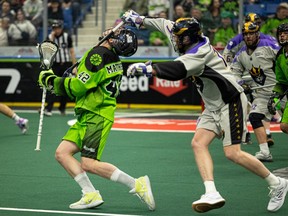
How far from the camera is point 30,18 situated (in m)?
19.2

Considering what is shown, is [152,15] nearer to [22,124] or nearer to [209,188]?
[22,124]

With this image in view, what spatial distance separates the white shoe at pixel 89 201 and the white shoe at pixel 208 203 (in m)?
0.86

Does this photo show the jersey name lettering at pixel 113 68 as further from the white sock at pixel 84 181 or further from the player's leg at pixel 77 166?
the white sock at pixel 84 181

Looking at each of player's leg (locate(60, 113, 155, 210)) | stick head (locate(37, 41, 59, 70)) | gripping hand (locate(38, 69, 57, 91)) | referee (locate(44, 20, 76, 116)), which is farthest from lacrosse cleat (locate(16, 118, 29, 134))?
→ player's leg (locate(60, 113, 155, 210))

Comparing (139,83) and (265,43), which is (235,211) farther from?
(139,83)

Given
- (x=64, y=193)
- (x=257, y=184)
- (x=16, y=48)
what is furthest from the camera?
(x=16, y=48)

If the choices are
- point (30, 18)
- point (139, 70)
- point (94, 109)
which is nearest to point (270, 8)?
point (30, 18)

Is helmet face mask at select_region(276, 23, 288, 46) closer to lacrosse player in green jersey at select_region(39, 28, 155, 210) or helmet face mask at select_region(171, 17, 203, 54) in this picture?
helmet face mask at select_region(171, 17, 203, 54)

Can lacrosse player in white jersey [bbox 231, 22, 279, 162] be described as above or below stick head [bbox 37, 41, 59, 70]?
below

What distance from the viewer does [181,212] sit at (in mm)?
7625

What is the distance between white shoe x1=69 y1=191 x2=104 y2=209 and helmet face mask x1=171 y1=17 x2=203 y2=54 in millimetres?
1489

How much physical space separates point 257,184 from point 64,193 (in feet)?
6.76

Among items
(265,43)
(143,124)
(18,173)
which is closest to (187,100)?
(143,124)

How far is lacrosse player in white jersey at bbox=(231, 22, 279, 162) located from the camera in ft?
36.1
